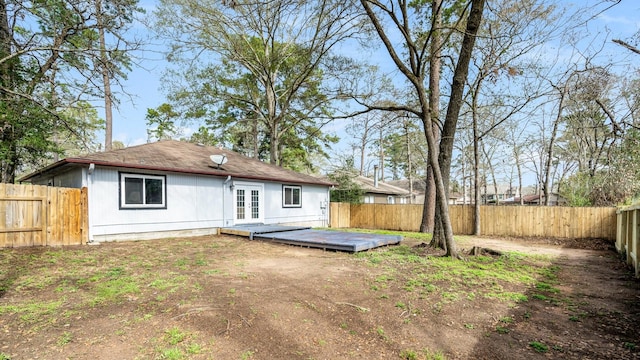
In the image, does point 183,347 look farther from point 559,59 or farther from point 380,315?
point 559,59

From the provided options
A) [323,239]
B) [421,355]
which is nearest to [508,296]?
[421,355]

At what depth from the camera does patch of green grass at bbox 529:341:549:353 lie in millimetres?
3058

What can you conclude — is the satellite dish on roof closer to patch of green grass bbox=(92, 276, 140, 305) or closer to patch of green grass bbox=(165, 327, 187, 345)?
patch of green grass bbox=(92, 276, 140, 305)

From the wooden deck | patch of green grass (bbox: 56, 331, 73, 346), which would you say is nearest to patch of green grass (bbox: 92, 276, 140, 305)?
patch of green grass (bbox: 56, 331, 73, 346)

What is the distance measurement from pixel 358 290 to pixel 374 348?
1714 mm

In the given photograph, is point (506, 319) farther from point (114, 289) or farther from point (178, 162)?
point (178, 162)

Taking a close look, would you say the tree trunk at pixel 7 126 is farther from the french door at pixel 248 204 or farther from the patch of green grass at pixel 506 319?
the patch of green grass at pixel 506 319

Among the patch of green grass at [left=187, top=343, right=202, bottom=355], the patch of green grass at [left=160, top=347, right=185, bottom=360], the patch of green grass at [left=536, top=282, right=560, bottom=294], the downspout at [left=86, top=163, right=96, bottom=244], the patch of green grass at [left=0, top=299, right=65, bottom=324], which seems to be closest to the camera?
the patch of green grass at [left=160, top=347, right=185, bottom=360]

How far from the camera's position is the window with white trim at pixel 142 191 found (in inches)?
372

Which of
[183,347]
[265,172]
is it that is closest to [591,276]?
[183,347]

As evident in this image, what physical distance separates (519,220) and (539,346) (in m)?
11.6

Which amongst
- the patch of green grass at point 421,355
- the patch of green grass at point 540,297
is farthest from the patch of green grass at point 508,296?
the patch of green grass at point 421,355

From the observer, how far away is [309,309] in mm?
3914

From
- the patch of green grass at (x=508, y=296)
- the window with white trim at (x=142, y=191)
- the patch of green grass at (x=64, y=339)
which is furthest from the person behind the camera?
the window with white trim at (x=142, y=191)
